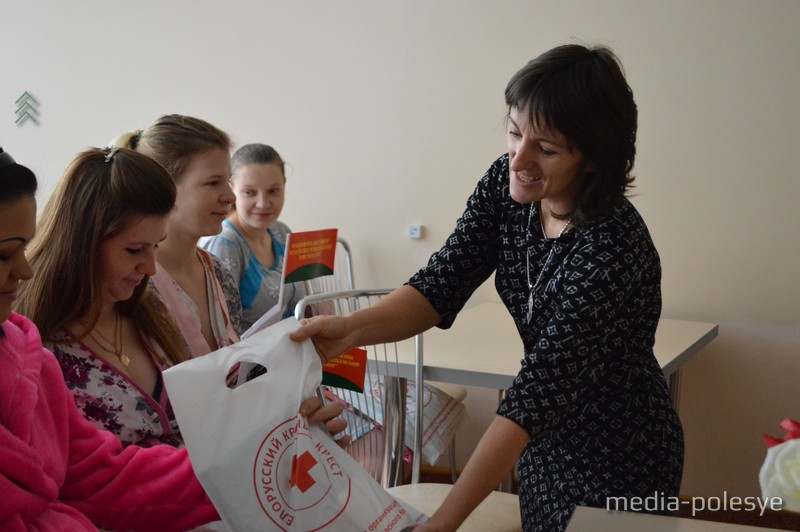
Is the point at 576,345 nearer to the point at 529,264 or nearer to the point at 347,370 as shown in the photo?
the point at 529,264

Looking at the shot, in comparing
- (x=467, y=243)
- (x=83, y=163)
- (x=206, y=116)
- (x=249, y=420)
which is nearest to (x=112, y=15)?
(x=206, y=116)

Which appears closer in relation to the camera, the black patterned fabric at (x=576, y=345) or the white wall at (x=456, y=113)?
the black patterned fabric at (x=576, y=345)

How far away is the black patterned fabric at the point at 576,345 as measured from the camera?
117 centimetres

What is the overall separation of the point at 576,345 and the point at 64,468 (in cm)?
75

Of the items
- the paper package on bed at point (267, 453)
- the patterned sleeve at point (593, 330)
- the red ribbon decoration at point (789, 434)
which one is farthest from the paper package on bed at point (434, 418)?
the red ribbon decoration at point (789, 434)

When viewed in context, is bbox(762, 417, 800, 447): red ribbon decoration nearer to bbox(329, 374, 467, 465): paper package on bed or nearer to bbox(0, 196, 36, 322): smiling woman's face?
bbox(0, 196, 36, 322): smiling woman's face

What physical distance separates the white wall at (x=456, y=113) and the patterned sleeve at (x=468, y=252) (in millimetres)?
1939

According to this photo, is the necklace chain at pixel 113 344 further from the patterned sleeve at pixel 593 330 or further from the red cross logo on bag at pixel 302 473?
the patterned sleeve at pixel 593 330

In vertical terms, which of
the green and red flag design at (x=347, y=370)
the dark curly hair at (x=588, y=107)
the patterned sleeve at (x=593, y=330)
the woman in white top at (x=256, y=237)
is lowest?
the woman in white top at (x=256, y=237)

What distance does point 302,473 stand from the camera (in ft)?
3.45

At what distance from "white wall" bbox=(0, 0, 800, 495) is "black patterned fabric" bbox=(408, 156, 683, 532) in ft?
6.39

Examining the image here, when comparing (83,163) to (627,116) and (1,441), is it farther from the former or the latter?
(627,116)

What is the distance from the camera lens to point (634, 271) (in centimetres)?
122

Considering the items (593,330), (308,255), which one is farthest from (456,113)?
(593,330)
